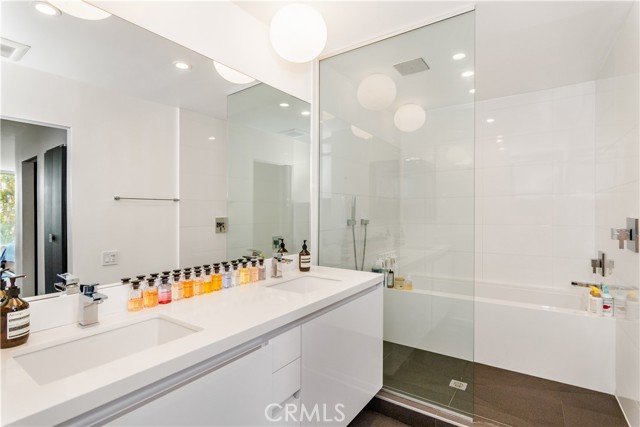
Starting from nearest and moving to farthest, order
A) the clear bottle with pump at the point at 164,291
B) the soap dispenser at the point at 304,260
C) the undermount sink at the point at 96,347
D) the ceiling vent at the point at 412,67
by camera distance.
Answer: the undermount sink at the point at 96,347
the clear bottle with pump at the point at 164,291
the ceiling vent at the point at 412,67
the soap dispenser at the point at 304,260

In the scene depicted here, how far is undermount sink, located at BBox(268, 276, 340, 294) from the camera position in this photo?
71.9 inches

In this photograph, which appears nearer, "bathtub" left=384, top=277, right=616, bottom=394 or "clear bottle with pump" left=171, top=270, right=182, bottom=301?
"clear bottle with pump" left=171, top=270, right=182, bottom=301

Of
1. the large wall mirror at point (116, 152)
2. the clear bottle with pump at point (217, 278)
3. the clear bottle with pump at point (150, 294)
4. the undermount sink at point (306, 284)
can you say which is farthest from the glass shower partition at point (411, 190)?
the clear bottle with pump at point (150, 294)

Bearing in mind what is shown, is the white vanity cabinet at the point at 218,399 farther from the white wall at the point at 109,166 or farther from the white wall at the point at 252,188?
the white wall at the point at 252,188

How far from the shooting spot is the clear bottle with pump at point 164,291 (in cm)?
130

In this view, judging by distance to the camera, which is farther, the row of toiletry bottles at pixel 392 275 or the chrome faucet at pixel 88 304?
the row of toiletry bottles at pixel 392 275

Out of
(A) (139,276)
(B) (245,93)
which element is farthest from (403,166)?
(A) (139,276)

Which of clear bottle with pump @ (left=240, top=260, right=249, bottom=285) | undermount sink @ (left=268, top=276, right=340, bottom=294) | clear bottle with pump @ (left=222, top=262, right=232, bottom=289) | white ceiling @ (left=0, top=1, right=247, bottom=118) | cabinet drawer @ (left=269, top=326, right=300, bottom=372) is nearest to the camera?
white ceiling @ (left=0, top=1, right=247, bottom=118)

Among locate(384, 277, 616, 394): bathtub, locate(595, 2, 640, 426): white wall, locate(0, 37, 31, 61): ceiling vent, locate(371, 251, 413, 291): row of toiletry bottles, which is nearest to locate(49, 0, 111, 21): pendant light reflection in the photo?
locate(0, 37, 31, 61): ceiling vent

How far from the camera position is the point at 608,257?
88.7 inches

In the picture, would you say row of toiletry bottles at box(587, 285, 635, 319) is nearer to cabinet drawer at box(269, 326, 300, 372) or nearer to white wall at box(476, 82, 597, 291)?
white wall at box(476, 82, 597, 291)

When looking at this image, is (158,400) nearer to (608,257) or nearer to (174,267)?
(174,267)

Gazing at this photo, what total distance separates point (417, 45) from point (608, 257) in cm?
203

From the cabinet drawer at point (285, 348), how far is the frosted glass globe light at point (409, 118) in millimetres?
1430
